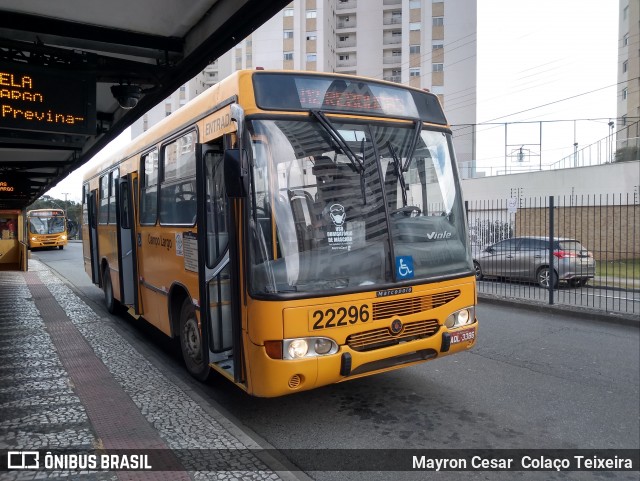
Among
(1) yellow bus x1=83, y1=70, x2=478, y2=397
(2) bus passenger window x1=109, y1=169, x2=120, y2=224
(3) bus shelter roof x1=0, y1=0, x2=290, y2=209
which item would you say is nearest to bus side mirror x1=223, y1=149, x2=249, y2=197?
(1) yellow bus x1=83, y1=70, x2=478, y2=397

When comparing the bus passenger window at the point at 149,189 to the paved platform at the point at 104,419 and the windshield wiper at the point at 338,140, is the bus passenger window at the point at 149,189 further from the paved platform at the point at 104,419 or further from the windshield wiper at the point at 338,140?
the windshield wiper at the point at 338,140

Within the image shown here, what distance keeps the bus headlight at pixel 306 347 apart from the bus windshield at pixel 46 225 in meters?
40.1

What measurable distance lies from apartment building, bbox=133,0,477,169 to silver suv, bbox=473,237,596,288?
39607 mm

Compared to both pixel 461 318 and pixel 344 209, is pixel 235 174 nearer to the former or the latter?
pixel 344 209

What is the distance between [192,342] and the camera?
18.7 ft

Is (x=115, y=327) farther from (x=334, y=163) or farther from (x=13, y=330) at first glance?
(x=334, y=163)

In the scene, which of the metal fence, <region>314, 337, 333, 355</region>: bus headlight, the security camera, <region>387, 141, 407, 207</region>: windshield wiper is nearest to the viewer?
<region>314, 337, 333, 355</region>: bus headlight

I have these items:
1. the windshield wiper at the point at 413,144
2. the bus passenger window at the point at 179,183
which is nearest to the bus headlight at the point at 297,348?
the windshield wiper at the point at 413,144

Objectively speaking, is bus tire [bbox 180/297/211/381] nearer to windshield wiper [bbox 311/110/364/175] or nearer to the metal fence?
windshield wiper [bbox 311/110/364/175]

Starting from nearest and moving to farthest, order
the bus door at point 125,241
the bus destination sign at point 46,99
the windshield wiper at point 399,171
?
the windshield wiper at point 399,171 < the bus destination sign at point 46,99 < the bus door at point 125,241

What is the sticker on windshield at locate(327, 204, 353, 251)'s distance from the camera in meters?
4.20

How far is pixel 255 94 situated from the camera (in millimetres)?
4242

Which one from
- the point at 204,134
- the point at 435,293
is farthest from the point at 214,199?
the point at 435,293

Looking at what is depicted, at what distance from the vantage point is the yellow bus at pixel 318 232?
4016mm
